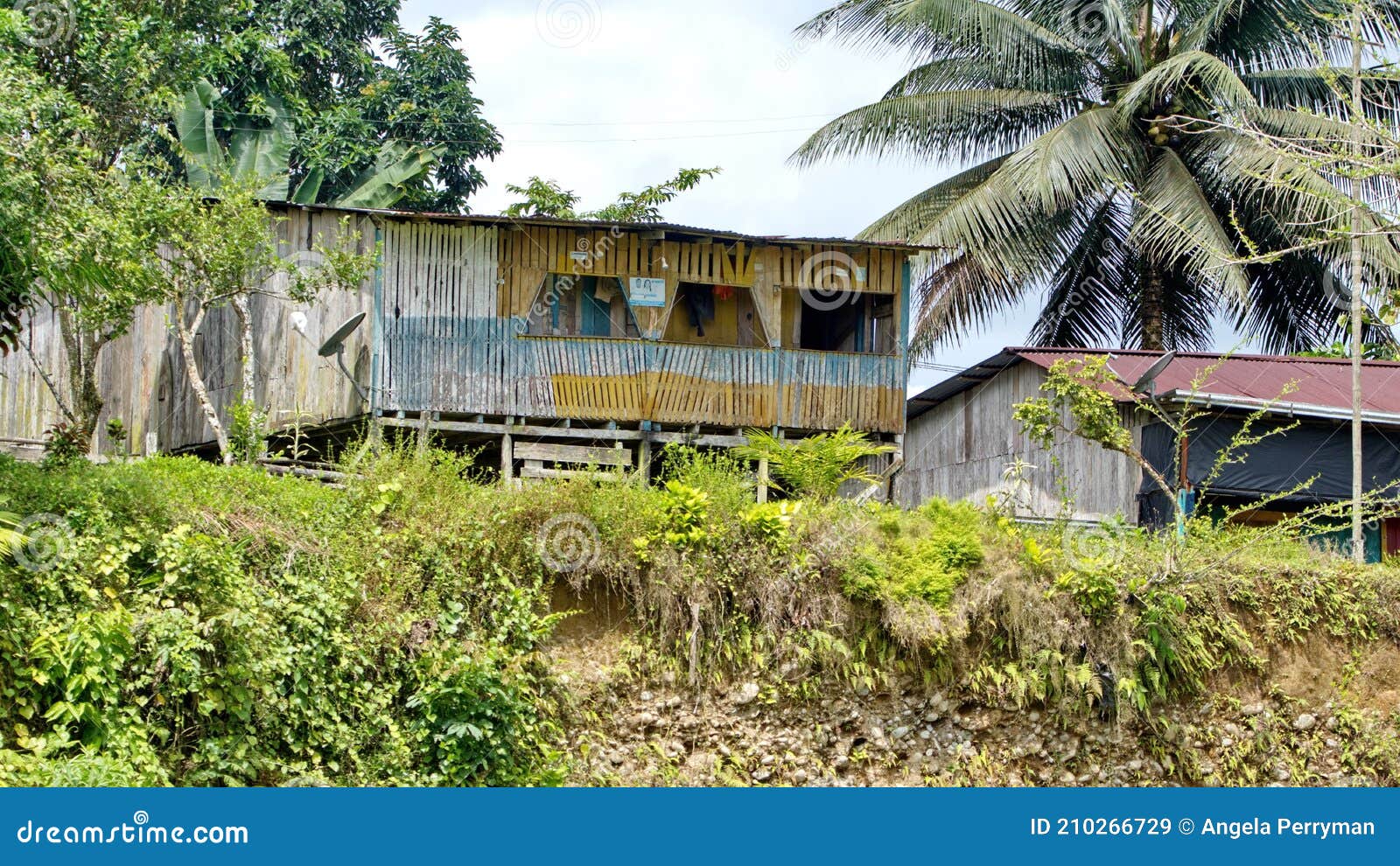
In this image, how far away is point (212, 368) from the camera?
56.4 ft

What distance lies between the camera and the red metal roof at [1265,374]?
15406mm

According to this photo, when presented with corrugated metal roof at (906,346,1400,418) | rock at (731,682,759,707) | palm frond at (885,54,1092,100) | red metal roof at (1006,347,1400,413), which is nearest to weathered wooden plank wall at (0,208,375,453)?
rock at (731,682,759,707)

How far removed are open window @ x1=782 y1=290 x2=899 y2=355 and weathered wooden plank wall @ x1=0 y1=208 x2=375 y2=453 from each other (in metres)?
5.09

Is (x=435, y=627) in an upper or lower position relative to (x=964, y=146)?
lower

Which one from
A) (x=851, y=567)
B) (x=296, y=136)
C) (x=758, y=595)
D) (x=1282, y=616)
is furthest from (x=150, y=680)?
(x=296, y=136)

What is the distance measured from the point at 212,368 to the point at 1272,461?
12755 millimetres

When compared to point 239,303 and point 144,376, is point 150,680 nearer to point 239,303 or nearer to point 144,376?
point 239,303

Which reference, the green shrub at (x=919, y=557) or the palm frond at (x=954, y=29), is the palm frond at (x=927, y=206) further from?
the green shrub at (x=919, y=557)

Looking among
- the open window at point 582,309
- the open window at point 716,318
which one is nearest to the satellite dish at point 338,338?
the open window at point 582,309

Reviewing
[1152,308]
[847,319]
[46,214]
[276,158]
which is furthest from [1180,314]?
[46,214]

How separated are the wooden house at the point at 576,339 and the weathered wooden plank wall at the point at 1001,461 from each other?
72.7 inches

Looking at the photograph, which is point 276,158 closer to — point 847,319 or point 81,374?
point 81,374

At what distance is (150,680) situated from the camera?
8211 mm

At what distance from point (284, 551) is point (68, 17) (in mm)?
8185
